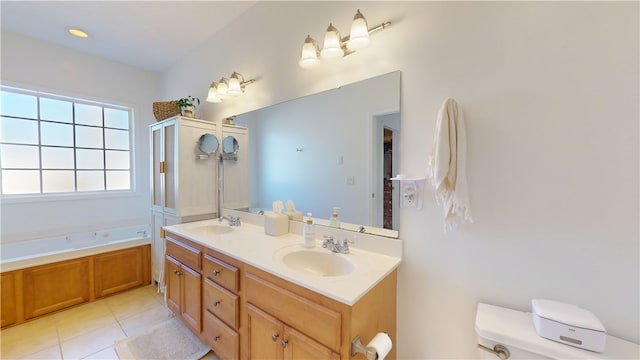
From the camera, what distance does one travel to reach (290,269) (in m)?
1.18

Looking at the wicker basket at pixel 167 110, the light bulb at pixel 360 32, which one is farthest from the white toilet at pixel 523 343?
the wicker basket at pixel 167 110

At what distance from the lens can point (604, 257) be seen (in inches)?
34.3

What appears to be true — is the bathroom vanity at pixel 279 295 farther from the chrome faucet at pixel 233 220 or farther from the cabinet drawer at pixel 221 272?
the chrome faucet at pixel 233 220

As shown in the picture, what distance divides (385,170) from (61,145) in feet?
13.0

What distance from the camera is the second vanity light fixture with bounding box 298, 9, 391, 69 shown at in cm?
129

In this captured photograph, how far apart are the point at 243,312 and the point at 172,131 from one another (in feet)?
6.32

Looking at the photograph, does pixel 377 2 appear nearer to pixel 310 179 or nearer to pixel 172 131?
pixel 310 179

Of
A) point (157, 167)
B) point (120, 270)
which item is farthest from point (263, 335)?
point (120, 270)

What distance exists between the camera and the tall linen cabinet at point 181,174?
233 cm

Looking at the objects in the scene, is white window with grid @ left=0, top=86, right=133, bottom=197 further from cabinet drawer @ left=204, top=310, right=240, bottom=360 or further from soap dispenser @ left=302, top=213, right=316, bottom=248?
soap dispenser @ left=302, top=213, right=316, bottom=248

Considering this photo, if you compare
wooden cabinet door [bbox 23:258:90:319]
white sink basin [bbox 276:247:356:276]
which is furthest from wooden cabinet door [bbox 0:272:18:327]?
white sink basin [bbox 276:247:356:276]

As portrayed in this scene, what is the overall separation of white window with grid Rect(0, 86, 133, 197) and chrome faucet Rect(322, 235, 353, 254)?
3383 millimetres

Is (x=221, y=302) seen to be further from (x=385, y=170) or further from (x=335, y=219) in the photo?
(x=385, y=170)

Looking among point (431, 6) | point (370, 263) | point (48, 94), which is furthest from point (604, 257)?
point (48, 94)
